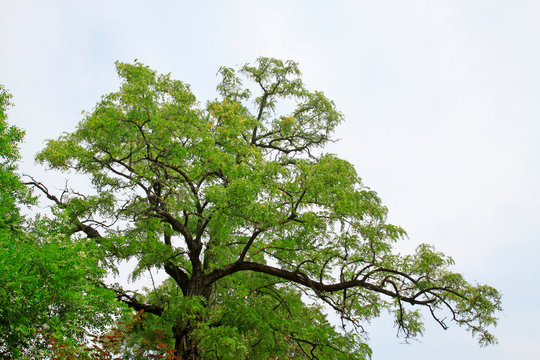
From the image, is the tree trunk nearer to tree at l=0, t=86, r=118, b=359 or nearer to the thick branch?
the thick branch

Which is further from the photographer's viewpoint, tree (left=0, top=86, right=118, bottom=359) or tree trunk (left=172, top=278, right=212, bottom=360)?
tree trunk (left=172, top=278, right=212, bottom=360)

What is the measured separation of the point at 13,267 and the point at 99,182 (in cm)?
567

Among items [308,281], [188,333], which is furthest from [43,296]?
[308,281]

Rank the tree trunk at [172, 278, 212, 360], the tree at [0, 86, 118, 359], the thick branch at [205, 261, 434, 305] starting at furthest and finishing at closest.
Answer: the tree trunk at [172, 278, 212, 360]
the thick branch at [205, 261, 434, 305]
the tree at [0, 86, 118, 359]

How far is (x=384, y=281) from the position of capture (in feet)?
31.0

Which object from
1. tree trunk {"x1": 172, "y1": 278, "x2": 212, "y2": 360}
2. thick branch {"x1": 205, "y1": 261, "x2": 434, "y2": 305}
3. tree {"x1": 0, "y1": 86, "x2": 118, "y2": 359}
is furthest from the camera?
tree trunk {"x1": 172, "y1": 278, "x2": 212, "y2": 360}

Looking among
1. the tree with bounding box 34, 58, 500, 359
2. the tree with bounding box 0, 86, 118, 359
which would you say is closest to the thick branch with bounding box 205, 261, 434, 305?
the tree with bounding box 34, 58, 500, 359

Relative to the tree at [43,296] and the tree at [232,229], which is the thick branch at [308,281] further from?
the tree at [43,296]

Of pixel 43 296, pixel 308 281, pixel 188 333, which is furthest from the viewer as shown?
pixel 188 333

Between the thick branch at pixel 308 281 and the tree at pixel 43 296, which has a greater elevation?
the thick branch at pixel 308 281

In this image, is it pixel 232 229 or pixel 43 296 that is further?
pixel 232 229

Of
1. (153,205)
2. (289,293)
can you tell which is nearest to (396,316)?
(289,293)

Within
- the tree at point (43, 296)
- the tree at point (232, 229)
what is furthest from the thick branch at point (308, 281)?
the tree at point (43, 296)

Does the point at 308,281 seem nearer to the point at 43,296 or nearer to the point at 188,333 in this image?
the point at 188,333
